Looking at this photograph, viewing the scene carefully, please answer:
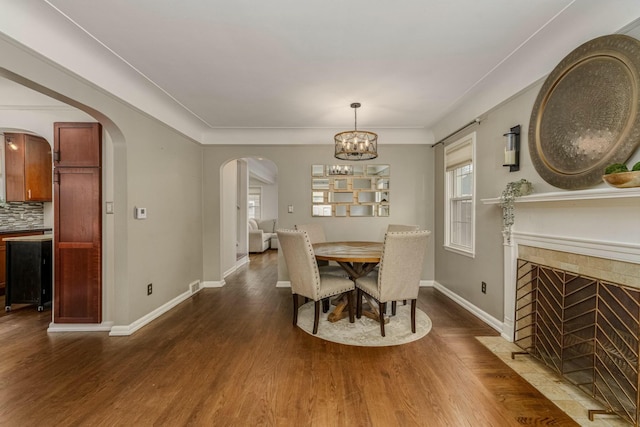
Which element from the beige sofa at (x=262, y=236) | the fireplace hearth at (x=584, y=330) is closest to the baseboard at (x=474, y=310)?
the fireplace hearth at (x=584, y=330)

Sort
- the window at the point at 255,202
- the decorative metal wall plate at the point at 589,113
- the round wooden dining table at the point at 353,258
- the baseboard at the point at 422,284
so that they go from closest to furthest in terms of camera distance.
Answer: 1. the decorative metal wall plate at the point at 589,113
2. the round wooden dining table at the point at 353,258
3. the baseboard at the point at 422,284
4. the window at the point at 255,202

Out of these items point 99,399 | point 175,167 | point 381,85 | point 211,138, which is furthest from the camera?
point 211,138

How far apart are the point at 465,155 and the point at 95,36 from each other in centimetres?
371

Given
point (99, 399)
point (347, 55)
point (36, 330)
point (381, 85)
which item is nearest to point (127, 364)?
point (99, 399)

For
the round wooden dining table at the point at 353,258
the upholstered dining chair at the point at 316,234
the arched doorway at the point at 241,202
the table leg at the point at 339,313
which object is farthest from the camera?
the arched doorway at the point at 241,202

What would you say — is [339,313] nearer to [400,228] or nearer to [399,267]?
[399,267]

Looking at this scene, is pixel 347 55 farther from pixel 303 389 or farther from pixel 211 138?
pixel 211 138

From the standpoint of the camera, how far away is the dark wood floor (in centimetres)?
158

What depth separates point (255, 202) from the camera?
991 centimetres

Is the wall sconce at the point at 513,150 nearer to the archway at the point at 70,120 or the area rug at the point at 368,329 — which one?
the area rug at the point at 368,329

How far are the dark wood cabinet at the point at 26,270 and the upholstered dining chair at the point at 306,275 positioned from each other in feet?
9.46

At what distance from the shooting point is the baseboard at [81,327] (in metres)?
2.67

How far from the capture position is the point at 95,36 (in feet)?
6.31

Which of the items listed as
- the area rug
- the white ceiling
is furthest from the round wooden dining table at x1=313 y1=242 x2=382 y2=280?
the white ceiling
